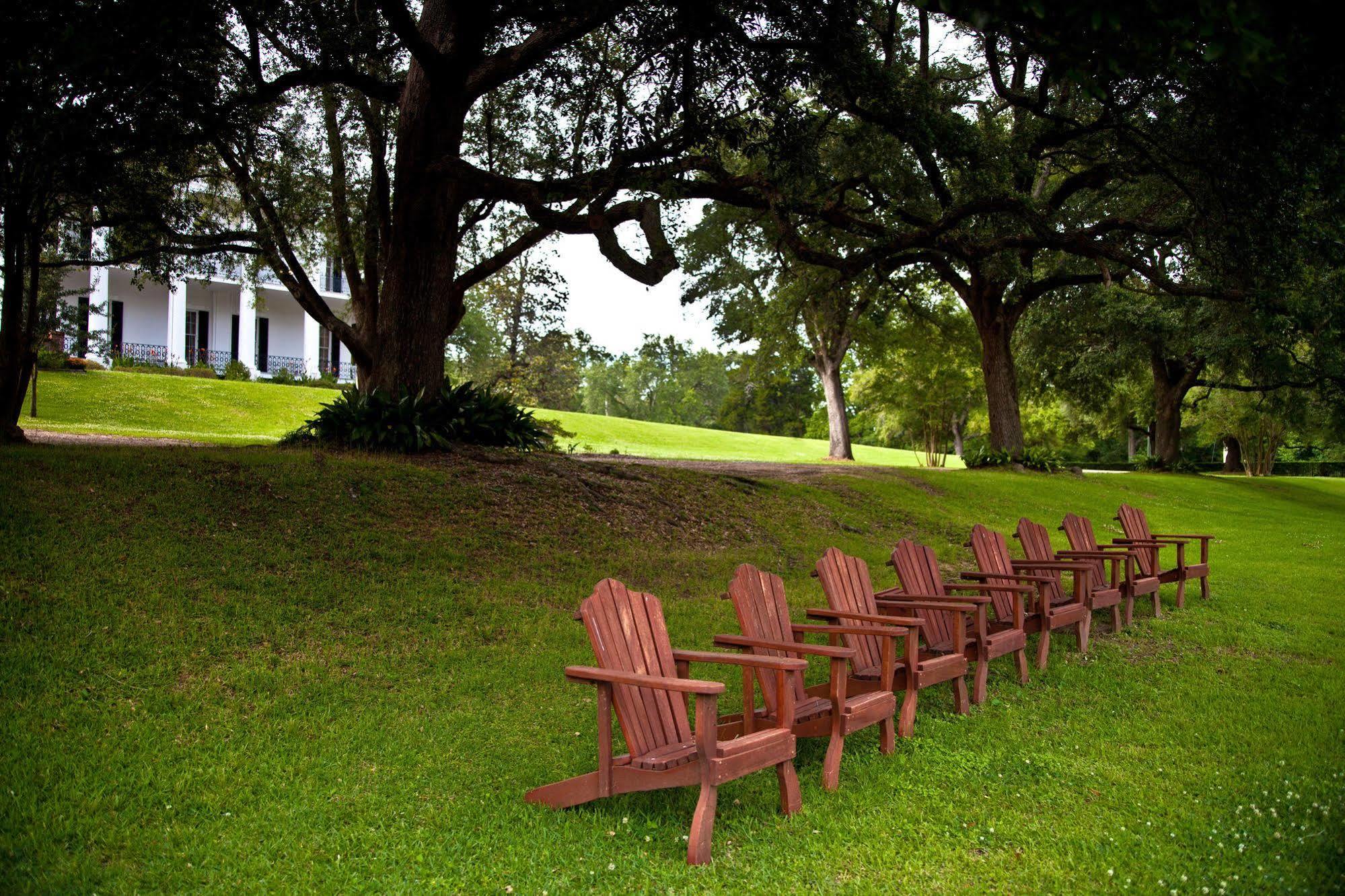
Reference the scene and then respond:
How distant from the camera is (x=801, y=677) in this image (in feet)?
17.5

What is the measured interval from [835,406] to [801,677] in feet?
95.0

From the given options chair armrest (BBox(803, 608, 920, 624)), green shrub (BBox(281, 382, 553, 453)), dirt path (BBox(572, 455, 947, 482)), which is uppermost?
green shrub (BBox(281, 382, 553, 453))

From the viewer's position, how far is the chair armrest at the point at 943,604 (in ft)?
20.4

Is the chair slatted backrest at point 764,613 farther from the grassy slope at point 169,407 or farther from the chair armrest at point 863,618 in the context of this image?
the grassy slope at point 169,407

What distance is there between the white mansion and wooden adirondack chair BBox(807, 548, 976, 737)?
92.2ft

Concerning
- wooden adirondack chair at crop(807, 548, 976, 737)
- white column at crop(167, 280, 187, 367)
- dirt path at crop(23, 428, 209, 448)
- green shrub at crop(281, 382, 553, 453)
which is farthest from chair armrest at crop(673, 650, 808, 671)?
white column at crop(167, 280, 187, 367)

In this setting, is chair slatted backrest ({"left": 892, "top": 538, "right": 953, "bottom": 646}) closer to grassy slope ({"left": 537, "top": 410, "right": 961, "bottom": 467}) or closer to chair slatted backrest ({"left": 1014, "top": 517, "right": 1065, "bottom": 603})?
chair slatted backrest ({"left": 1014, "top": 517, "right": 1065, "bottom": 603})

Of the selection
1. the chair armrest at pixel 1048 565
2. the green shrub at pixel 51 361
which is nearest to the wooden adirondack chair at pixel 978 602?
the chair armrest at pixel 1048 565

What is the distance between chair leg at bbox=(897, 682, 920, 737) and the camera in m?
5.66

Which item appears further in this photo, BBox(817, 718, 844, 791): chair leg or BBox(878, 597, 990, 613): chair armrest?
BBox(878, 597, 990, 613): chair armrest

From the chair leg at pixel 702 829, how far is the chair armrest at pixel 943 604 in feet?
8.88

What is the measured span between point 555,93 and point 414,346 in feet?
14.1

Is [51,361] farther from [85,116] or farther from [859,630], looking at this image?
[859,630]

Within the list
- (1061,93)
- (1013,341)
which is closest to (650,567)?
(1061,93)
